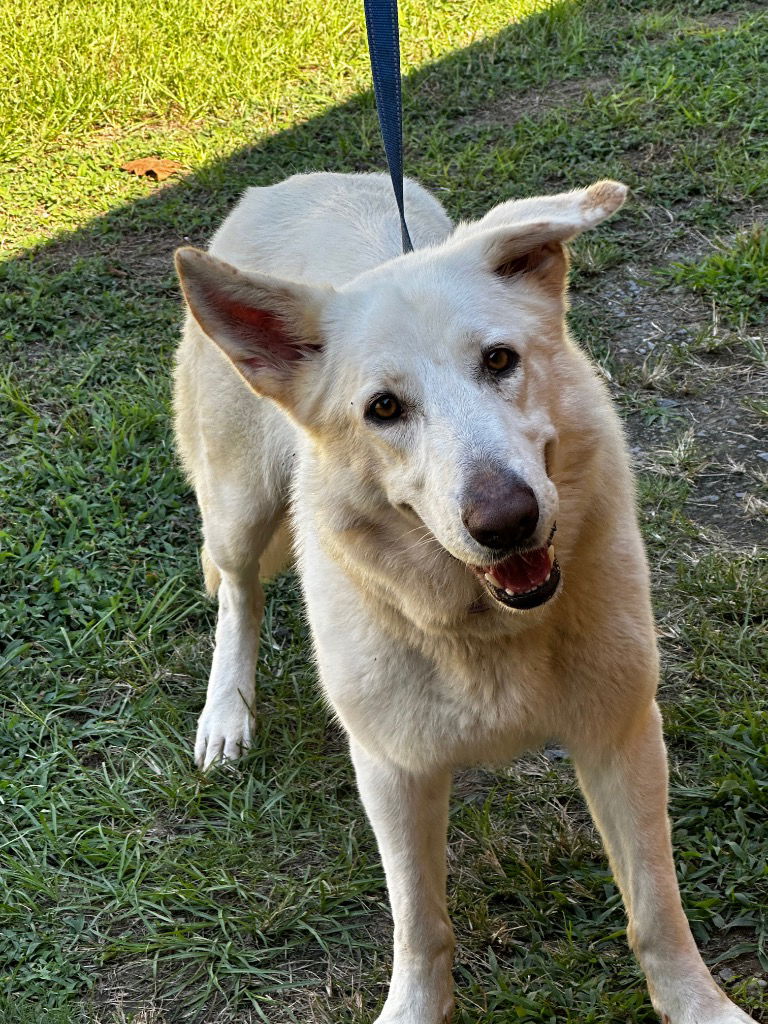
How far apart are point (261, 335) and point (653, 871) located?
1.45 meters

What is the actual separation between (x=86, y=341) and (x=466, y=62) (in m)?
3.29

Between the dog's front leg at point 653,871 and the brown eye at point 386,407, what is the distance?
802mm

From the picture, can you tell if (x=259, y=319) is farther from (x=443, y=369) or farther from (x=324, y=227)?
(x=324, y=227)

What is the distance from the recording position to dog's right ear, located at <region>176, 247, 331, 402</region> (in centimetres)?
232

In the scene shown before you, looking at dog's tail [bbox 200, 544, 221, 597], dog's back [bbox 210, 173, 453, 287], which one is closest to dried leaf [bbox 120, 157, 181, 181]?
dog's back [bbox 210, 173, 453, 287]

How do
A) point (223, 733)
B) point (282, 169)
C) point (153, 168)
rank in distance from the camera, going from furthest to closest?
1. point (153, 168)
2. point (282, 169)
3. point (223, 733)

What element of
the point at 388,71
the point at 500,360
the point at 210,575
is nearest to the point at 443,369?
the point at 500,360

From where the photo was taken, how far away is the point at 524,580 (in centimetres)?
206

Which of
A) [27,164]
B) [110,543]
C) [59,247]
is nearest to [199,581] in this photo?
[110,543]

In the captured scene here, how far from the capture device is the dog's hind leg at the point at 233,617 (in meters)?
3.42

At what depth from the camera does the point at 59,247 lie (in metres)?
5.95

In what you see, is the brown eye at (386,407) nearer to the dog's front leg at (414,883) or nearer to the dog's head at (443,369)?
the dog's head at (443,369)

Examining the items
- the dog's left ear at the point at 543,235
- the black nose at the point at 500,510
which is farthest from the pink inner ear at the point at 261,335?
the black nose at the point at 500,510

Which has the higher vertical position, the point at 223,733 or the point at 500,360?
the point at 500,360
